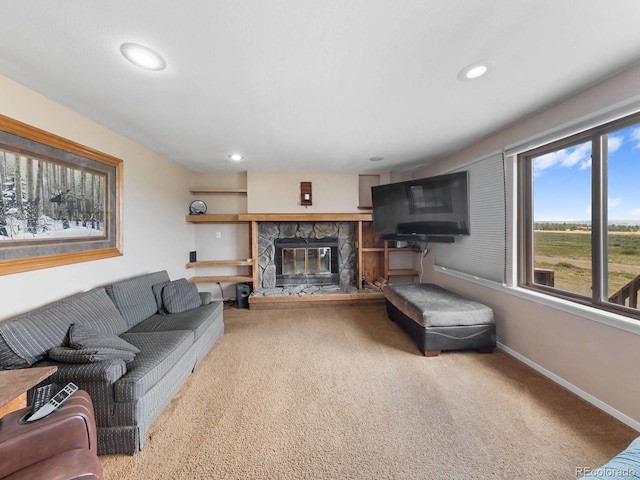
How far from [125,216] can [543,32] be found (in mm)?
3694

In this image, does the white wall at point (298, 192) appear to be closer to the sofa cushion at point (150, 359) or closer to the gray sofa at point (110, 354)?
the gray sofa at point (110, 354)

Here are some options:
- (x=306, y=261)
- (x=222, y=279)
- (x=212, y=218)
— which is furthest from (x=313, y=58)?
(x=222, y=279)

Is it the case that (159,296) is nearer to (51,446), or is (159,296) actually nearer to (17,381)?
(17,381)

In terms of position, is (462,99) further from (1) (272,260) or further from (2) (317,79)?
(1) (272,260)

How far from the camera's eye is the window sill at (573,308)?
153 cm

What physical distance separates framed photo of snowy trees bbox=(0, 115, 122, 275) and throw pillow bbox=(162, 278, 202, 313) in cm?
65

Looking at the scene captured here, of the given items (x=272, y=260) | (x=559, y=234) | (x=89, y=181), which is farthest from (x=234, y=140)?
(x=559, y=234)

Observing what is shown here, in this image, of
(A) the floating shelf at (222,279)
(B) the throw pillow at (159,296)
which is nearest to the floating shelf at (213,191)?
(A) the floating shelf at (222,279)

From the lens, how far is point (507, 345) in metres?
2.44

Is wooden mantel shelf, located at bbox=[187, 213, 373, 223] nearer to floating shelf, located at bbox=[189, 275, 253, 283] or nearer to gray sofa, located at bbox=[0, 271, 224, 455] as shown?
floating shelf, located at bbox=[189, 275, 253, 283]

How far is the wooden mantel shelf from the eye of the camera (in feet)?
12.8

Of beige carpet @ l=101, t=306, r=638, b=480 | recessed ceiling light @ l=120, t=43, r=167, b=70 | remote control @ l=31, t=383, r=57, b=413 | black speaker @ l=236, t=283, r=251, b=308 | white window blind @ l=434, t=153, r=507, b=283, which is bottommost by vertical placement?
beige carpet @ l=101, t=306, r=638, b=480

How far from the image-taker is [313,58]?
1374 mm

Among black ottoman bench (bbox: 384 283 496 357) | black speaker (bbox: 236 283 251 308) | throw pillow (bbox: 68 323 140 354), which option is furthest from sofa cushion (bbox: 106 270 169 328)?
black ottoman bench (bbox: 384 283 496 357)
